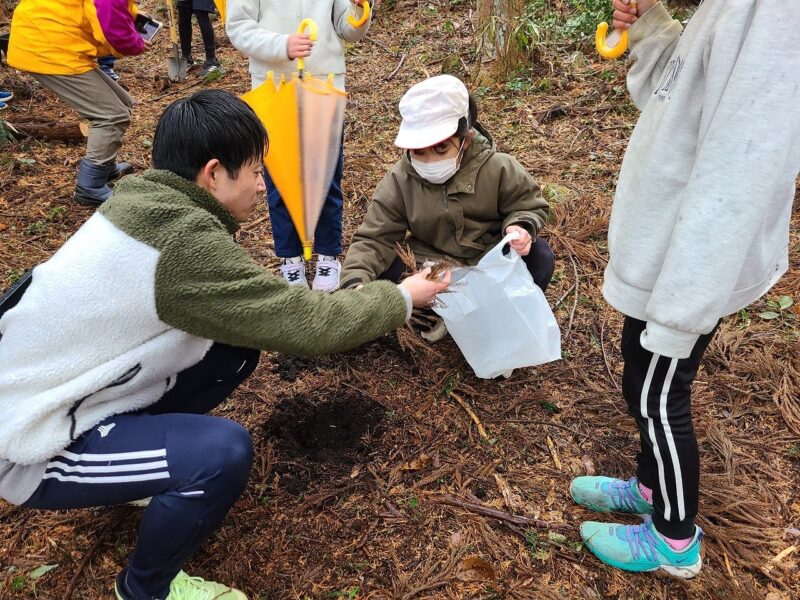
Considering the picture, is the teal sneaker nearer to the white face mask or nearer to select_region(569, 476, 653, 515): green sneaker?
select_region(569, 476, 653, 515): green sneaker

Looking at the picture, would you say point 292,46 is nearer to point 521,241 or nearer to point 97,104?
point 521,241

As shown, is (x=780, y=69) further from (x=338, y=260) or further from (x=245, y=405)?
(x=338, y=260)

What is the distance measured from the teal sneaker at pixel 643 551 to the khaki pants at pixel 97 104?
392 cm

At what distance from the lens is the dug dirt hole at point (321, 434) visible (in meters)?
2.14

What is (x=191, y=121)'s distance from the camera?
154cm

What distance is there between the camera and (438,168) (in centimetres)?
238

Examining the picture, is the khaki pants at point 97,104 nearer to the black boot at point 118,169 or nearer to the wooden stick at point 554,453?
the black boot at point 118,169

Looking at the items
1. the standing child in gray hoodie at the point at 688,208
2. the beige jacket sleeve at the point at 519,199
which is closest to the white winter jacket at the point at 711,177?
the standing child in gray hoodie at the point at 688,208

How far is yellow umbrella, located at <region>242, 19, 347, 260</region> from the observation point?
8.34 ft

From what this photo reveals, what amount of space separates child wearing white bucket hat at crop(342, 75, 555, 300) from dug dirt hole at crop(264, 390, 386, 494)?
0.51 m

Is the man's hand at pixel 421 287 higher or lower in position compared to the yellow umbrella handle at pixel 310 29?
lower

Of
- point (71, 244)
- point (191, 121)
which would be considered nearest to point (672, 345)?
point (191, 121)

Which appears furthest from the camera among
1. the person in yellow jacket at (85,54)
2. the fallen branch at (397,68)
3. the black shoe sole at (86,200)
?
the fallen branch at (397,68)

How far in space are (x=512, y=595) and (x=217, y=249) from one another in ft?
4.31
